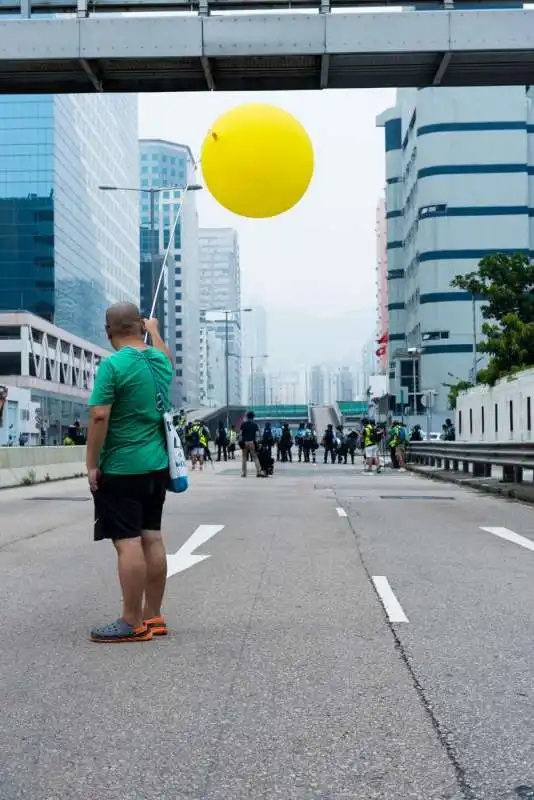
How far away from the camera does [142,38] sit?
47.2 ft

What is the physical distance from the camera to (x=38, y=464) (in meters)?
23.9

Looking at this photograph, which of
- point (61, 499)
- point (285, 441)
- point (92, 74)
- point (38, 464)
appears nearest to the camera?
point (92, 74)

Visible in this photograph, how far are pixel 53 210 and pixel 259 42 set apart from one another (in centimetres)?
8811

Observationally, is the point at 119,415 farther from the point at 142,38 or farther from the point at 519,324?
the point at 519,324

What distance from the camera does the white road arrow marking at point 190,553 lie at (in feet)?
28.7

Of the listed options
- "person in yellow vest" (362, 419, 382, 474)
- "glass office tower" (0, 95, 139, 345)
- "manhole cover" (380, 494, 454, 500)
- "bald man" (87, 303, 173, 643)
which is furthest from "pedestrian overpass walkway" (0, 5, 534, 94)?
"glass office tower" (0, 95, 139, 345)

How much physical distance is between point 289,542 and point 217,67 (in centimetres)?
789

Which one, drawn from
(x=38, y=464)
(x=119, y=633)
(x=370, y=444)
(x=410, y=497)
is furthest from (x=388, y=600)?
(x=370, y=444)

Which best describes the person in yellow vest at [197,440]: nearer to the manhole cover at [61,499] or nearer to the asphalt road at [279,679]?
the manhole cover at [61,499]

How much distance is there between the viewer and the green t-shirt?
5.45 m

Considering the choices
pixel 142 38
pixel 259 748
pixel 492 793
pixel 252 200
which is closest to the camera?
pixel 492 793

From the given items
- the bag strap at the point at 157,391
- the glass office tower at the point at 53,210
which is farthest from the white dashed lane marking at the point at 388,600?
the glass office tower at the point at 53,210

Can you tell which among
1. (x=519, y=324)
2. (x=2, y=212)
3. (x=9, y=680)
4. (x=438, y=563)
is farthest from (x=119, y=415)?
(x=2, y=212)

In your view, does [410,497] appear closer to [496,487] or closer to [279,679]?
[496,487]
